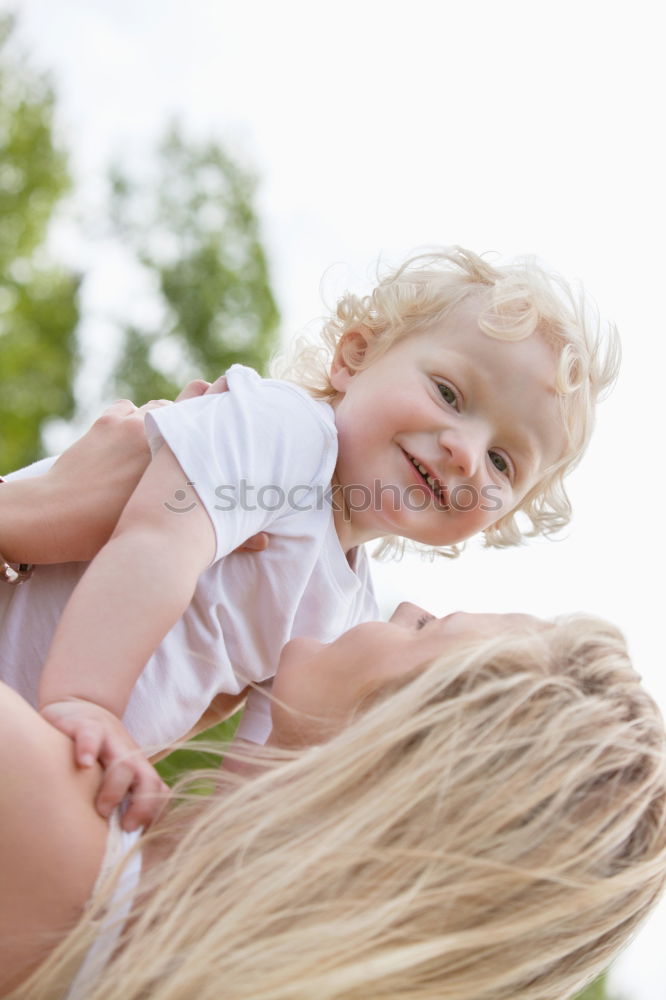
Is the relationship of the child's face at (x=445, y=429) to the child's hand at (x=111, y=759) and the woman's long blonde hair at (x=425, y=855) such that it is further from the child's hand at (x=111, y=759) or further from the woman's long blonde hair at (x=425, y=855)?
the child's hand at (x=111, y=759)

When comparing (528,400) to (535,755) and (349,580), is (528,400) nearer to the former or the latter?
(349,580)

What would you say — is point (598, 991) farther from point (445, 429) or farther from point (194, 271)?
point (194, 271)

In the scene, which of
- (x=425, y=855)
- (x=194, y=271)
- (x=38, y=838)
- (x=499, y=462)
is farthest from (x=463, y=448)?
(x=194, y=271)

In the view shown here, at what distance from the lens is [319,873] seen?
1752mm

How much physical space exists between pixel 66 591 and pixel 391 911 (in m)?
1.21

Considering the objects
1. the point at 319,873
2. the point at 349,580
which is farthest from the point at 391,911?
the point at 349,580

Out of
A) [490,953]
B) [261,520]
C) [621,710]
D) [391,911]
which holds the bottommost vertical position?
[490,953]

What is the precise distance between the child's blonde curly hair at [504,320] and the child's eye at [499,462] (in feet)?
0.60

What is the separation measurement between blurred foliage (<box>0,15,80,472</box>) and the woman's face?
15.7 metres

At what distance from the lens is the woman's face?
204cm

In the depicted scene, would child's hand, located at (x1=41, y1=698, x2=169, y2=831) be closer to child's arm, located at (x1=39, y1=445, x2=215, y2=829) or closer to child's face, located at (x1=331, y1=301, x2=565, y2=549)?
child's arm, located at (x1=39, y1=445, x2=215, y2=829)

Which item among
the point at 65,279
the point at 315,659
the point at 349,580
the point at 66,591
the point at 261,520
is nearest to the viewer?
the point at 315,659

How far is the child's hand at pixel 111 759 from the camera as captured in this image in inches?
71.1

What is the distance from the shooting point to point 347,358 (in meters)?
2.95
